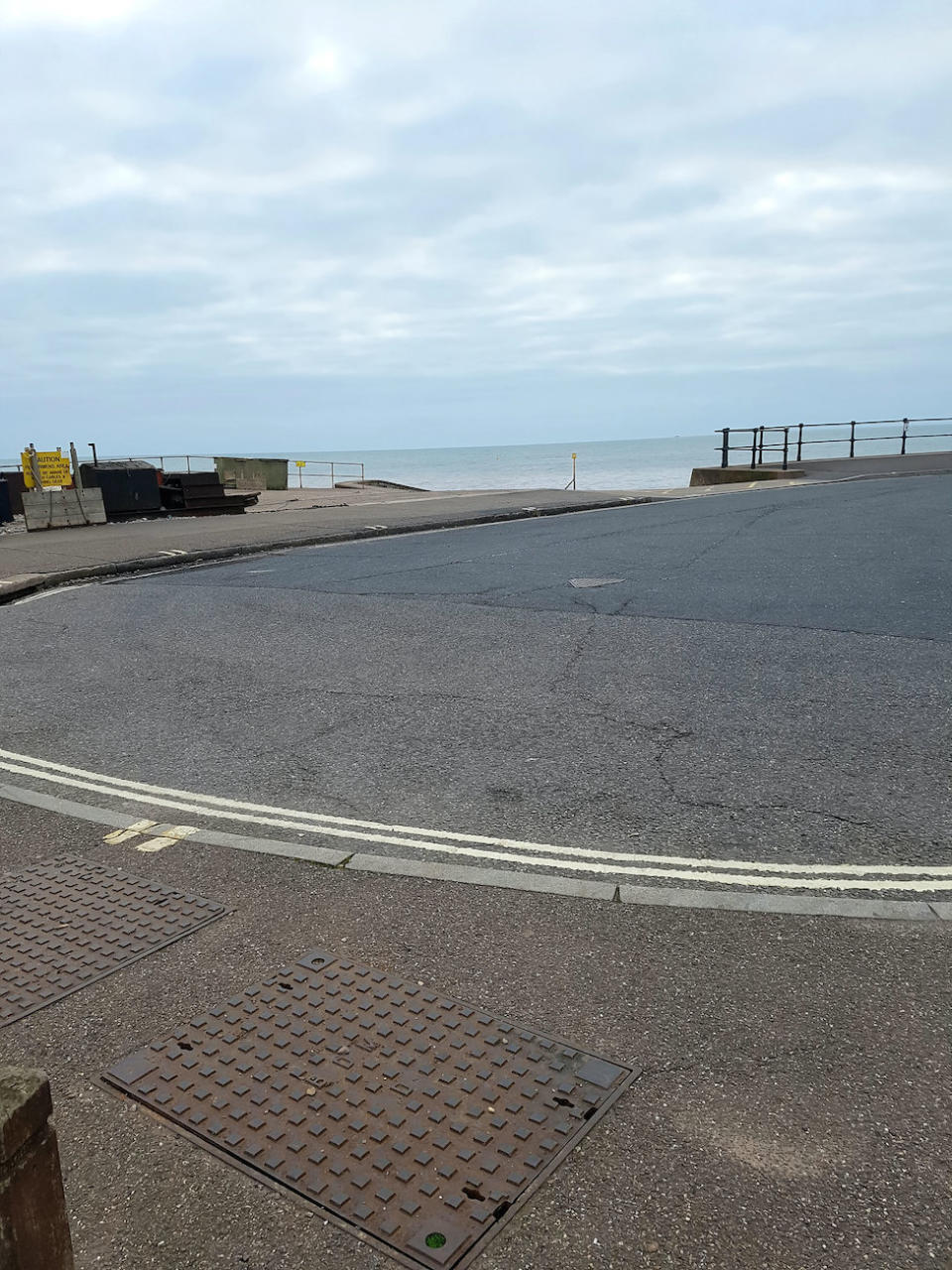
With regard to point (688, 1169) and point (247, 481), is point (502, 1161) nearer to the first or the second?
point (688, 1169)

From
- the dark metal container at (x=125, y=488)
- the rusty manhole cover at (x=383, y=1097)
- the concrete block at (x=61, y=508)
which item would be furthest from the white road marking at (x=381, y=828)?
the dark metal container at (x=125, y=488)

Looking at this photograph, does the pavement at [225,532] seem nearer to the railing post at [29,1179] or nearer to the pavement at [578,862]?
the pavement at [578,862]

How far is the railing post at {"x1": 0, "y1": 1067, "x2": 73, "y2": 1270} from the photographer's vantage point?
1.88 metres

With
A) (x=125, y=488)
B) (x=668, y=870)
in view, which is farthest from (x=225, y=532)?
(x=668, y=870)

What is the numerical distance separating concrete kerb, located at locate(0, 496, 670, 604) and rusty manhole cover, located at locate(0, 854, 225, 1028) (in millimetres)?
8392

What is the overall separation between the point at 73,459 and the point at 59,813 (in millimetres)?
19027

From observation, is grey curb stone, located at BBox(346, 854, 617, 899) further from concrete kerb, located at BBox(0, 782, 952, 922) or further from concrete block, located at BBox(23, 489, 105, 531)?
concrete block, located at BBox(23, 489, 105, 531)

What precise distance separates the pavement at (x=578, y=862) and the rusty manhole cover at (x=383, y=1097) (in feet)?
0.29

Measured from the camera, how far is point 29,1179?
1939mm

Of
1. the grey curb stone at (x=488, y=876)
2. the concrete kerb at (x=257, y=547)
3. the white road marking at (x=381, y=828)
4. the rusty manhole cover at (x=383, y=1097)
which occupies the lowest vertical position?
the rusty manhole cover at (x=383, y=1097)

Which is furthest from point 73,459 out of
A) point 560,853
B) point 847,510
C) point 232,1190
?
point 232,1190

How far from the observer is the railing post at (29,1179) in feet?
6.17

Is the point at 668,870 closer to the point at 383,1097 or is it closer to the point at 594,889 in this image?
the point at 594,889

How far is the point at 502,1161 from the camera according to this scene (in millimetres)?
2859
